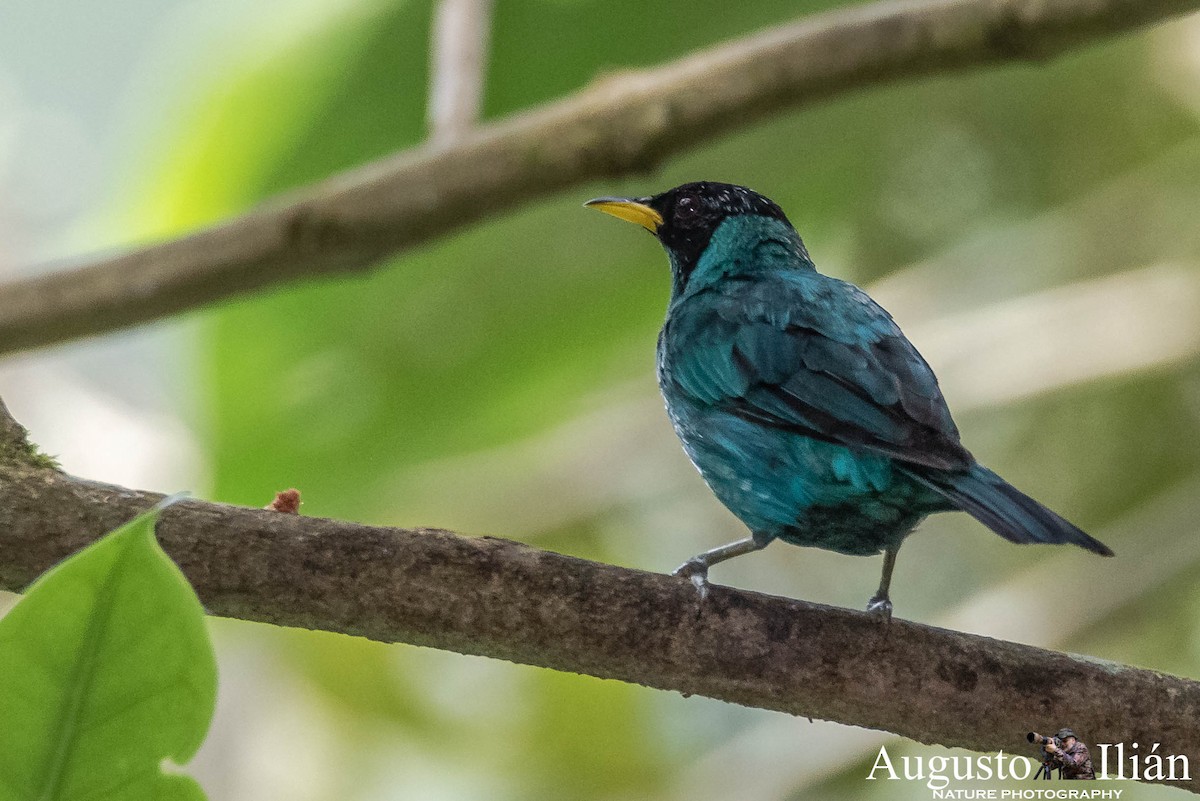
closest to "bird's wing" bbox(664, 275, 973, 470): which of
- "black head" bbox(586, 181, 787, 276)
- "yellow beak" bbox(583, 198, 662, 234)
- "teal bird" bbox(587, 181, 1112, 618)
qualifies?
"teal bird" bbox(587, 181, 1112, 618)

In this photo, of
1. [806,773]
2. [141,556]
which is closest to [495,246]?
[806,773]

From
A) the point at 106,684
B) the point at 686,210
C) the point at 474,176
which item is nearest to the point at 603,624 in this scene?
the point at 106,684

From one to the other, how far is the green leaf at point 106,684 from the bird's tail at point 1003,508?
58.5 inches

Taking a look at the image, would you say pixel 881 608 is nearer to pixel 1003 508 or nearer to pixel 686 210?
pixel 1003 508

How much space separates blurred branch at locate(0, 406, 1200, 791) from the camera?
2.18 meters

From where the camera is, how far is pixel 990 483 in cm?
249

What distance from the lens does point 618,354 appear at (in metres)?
5.63

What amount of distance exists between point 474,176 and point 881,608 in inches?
69.2

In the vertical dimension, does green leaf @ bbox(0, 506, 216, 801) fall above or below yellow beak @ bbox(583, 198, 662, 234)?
below

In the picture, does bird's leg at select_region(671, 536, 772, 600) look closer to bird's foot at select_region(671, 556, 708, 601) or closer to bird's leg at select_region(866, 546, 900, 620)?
bird's foot at select_region(671, 556, 708, 601)

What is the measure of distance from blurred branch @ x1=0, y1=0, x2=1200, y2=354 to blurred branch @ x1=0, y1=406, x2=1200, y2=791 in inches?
57.5

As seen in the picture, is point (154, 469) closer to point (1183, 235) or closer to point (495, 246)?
point (495, 246)

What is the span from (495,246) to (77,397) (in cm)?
291

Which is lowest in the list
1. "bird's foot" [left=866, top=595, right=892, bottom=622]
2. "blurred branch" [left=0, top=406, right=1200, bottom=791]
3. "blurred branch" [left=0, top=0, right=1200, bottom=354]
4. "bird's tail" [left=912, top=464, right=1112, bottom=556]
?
"blurred branch" [left=0, top=406, right=1200, bottom=791]
